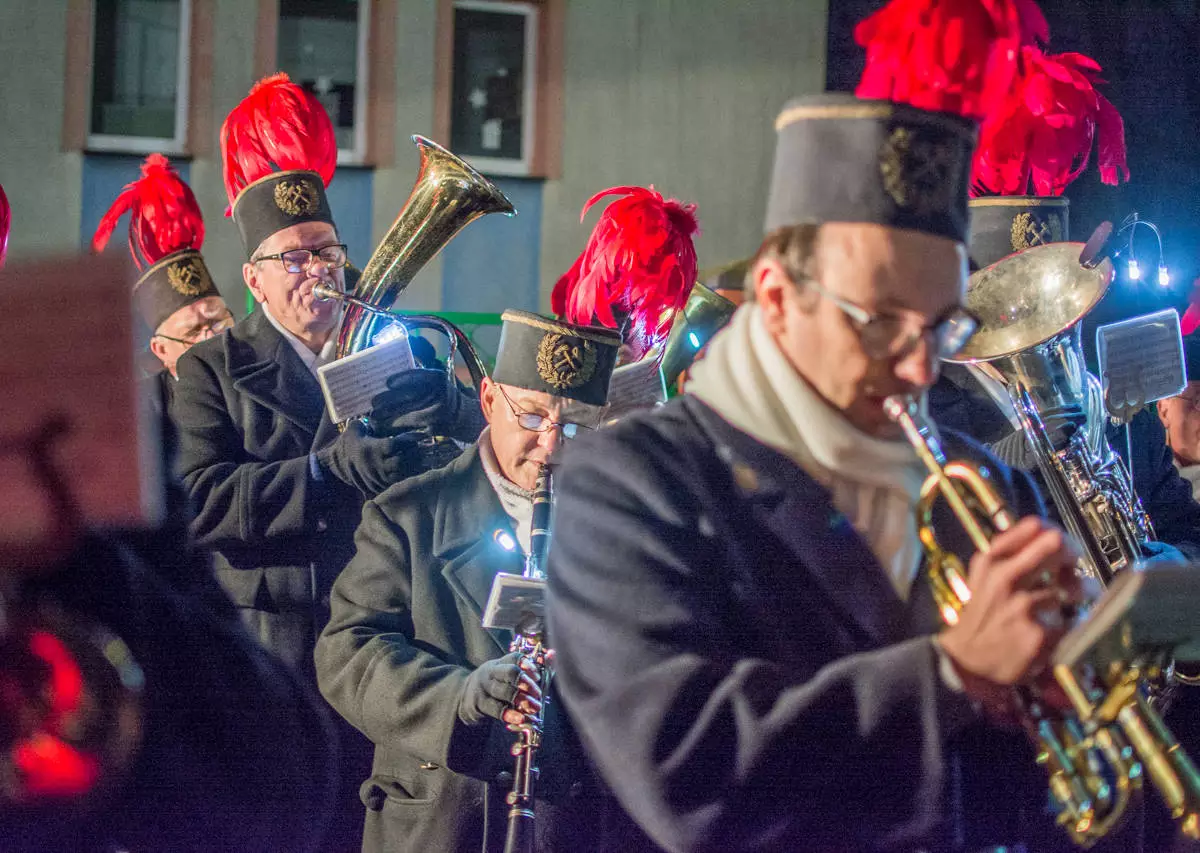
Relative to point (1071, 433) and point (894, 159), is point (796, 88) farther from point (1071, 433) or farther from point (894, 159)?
point (894, 159)

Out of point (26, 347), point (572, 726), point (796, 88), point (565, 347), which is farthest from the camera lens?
point (796, 88)

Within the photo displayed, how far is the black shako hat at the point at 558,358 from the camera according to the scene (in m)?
3.72

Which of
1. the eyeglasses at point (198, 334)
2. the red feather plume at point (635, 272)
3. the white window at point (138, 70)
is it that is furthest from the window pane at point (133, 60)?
the red feather plume at point (635, 272)

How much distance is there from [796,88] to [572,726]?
9566 mm

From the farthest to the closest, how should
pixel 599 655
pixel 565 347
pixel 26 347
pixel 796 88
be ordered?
1. pixel 796 88
2. pixel 565 347
3. pixel 599 655
4. pixel 26 347

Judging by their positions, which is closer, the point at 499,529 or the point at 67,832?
the point at 67,832

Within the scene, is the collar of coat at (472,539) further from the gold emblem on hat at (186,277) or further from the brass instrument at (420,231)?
the gold emblem on hat at (186,277)

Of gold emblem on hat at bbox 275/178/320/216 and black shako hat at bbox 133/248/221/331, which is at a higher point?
gold emblem on hat at bbox 275/178/320/216

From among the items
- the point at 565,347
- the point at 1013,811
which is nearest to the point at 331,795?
the point at 1013,811

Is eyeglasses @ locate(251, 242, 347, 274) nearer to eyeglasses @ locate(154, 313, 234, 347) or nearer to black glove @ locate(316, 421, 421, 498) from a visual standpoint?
black glove @ locate(316, 421, 421, 498)

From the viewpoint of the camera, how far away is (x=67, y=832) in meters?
1.69

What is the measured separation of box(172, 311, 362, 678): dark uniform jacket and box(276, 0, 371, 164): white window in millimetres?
7466

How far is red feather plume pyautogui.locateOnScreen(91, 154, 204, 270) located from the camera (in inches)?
255

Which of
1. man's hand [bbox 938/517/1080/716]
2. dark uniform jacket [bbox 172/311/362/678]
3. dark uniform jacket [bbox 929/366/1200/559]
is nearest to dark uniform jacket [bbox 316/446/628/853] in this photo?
dark uniform jacket [bbox 172/311/362/678]
